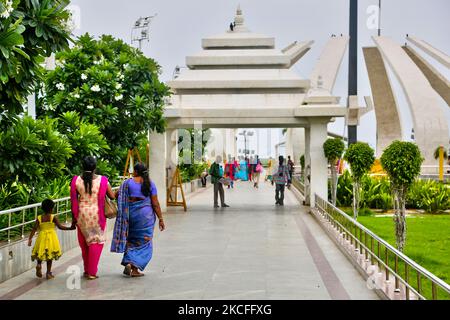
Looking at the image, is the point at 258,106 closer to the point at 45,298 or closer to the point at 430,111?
the point at 45,298

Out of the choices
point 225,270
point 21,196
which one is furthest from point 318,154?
point 225,270

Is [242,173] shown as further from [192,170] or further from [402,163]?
[402,163]

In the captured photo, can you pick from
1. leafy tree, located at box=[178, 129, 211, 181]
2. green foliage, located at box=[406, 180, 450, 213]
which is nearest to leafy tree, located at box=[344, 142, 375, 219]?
green foliage, located at box=[406, 180, 450, 213]

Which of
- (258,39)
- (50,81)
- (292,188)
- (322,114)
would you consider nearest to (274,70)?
(258,39)

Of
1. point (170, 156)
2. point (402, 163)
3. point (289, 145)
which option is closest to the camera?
point (402, 163)

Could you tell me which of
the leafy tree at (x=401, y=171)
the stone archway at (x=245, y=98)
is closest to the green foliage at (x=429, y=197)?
the stone archway at (x=245, y=98)

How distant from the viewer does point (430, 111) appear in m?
44.8

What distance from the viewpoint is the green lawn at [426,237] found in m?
11.1

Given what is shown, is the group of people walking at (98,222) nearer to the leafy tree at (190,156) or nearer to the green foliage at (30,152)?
the green foliage at (30,152)

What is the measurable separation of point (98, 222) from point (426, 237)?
322 inches

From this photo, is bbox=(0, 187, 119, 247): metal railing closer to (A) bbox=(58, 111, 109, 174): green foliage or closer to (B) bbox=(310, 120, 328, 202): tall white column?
(A) bbox=(58, 111, 109, 174): green foliage

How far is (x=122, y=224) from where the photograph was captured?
8.66 metres

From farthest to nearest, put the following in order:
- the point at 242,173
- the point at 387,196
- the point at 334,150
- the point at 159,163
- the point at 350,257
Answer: the point at 242,173, the point at 387,196, the point at 159,163, the point at 334,150, the point at 350,257

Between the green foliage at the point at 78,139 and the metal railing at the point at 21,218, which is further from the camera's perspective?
the green foliage at the point at 78,139
